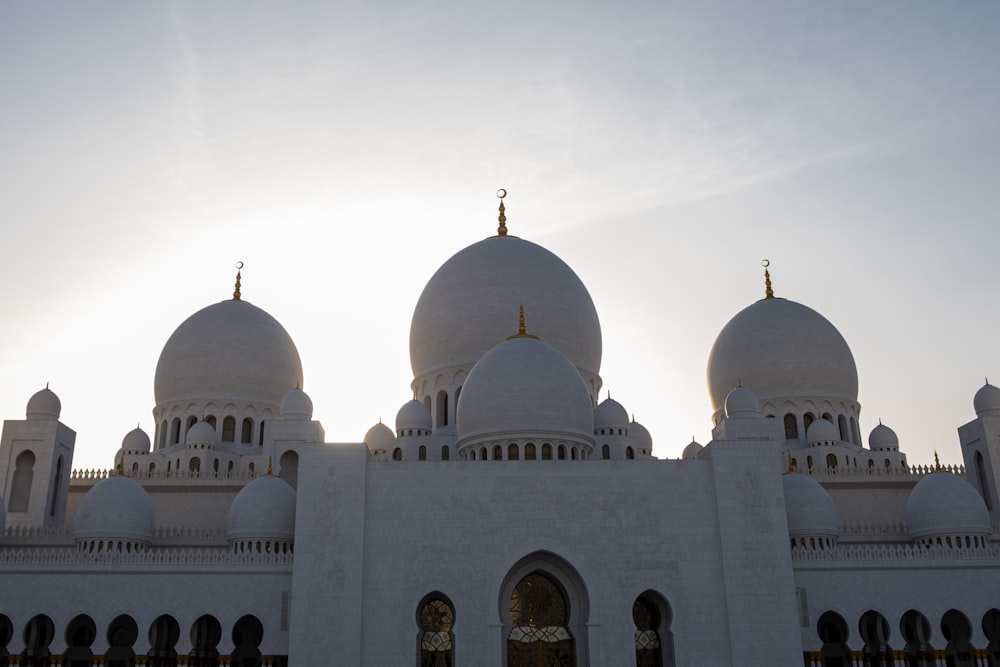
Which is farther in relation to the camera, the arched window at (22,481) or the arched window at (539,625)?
the arched window at (22,481)

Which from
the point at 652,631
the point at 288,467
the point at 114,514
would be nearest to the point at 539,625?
the point at 652,631

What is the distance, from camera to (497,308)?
21.9 meters

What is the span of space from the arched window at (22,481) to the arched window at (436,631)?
34.3 feet

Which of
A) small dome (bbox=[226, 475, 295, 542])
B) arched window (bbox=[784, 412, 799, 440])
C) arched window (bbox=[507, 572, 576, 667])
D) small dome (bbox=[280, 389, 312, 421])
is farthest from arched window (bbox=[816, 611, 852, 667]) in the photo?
small dome (bbox=[280, 389, 312, 421])

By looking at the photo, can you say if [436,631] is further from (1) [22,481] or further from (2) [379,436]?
(1) [22,481]

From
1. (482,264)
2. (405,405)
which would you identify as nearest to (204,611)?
(405,405)

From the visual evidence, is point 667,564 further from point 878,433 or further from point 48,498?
point 48,498

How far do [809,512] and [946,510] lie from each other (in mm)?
2930

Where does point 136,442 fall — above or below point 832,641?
above

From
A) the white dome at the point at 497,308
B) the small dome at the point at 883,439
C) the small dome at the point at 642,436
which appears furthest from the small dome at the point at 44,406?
the small dome at the point at 883,439

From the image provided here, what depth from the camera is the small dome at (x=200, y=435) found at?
22.0 m

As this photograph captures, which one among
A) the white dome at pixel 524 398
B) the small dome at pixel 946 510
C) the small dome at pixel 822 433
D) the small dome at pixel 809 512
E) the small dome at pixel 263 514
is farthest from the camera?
the small dome at pixel 822 433

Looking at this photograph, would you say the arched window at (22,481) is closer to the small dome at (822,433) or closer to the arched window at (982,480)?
the small dome at (822,433)

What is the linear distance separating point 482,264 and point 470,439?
6.31 meters
